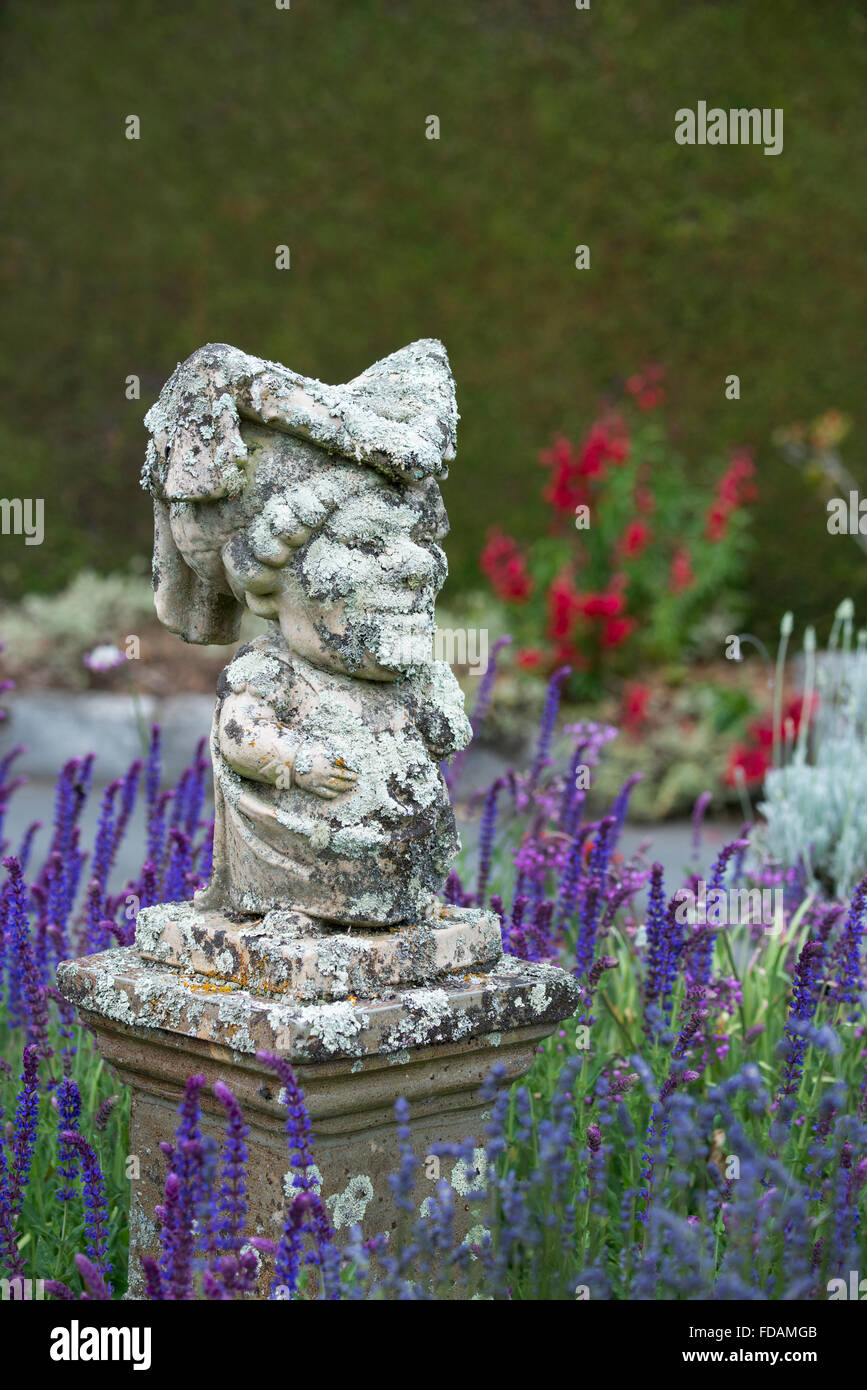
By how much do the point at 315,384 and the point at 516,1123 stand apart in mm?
1466

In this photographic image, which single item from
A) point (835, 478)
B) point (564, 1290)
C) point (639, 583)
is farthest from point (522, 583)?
point (564, 1290)

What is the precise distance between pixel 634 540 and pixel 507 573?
777mm

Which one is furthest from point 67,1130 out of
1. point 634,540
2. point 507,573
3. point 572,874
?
point 507,573

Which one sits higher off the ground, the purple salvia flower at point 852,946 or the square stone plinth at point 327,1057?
the purple salvia flower at point 852,946

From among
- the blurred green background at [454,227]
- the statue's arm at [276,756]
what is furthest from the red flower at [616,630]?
the statue's arm at [276,756]

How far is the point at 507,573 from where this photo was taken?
8.33m

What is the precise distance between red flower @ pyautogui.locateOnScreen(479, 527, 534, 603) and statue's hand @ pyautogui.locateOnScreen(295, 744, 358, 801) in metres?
6.06

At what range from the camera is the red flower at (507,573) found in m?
8.30

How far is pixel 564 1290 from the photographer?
1.89 metres

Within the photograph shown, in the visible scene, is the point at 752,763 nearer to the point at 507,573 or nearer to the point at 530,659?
the point at 530,659

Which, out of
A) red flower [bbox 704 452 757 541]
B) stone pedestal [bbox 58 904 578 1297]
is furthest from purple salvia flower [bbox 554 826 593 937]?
red flower [bbox 704 452 757 541]

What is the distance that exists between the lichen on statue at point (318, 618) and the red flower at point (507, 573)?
585 centimetres

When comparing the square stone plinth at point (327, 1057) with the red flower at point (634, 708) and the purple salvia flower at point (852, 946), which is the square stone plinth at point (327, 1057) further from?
the red flower at point (634, 708)
